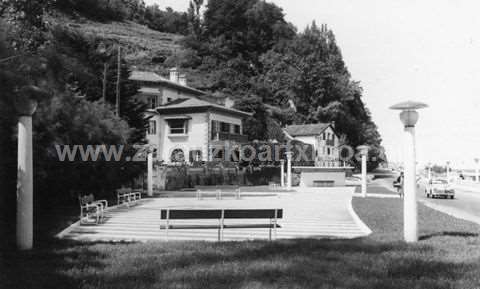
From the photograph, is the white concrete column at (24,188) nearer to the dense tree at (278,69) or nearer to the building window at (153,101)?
the building window at (153,101)

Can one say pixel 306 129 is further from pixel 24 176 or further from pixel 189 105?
pixel 24 176

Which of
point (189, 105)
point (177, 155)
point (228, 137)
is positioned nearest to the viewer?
point (189, 105)

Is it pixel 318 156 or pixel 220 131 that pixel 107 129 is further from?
pixel 318 156

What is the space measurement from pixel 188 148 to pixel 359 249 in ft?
137

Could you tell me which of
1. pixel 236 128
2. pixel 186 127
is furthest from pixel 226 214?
pixel 236 128

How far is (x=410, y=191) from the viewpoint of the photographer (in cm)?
933

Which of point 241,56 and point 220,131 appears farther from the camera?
point 241,56

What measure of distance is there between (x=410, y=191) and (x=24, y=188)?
7229 mm

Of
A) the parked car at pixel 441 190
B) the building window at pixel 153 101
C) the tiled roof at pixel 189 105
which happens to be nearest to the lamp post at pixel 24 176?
the parked car at pixel 441 190

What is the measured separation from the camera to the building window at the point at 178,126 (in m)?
49.9

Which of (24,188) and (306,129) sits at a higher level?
(306,129)

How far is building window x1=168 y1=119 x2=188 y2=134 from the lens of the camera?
4988 cm

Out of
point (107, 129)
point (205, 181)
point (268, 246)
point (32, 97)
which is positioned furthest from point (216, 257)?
point (205, 181)

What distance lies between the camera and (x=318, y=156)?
69.5 meters
